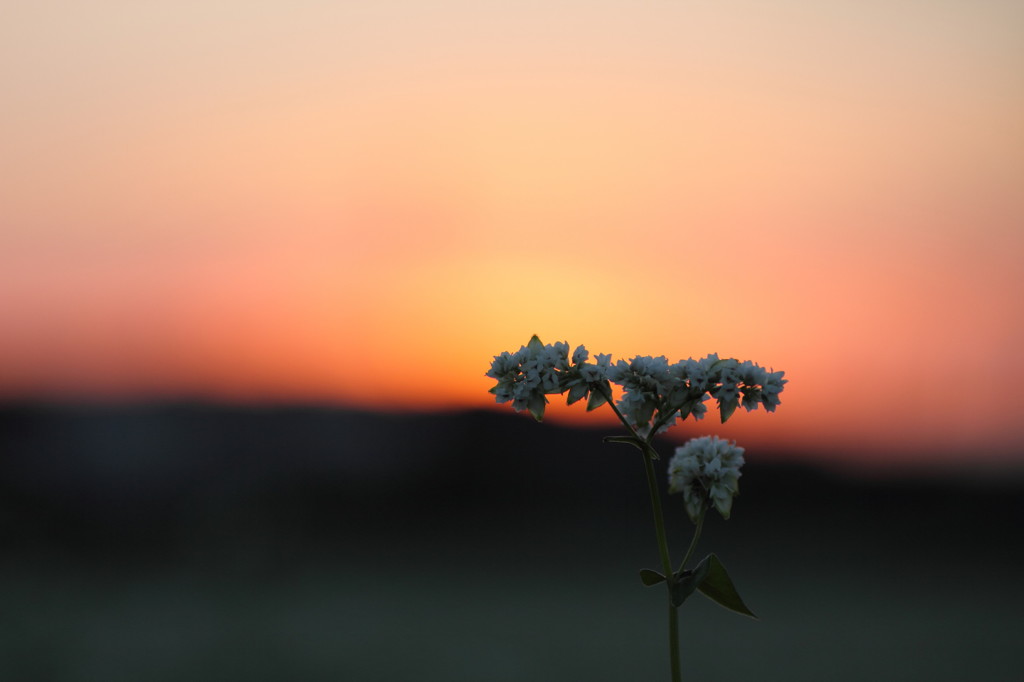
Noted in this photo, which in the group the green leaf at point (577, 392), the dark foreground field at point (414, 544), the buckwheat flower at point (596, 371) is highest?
the buckwheat flower at point (596, 371)

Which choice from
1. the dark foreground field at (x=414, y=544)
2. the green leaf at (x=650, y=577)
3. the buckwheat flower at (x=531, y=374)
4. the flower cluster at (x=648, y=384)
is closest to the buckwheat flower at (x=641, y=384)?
the flower cluster at (x=648, y=384)

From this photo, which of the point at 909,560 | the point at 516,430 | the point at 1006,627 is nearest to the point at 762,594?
the point at 909,560

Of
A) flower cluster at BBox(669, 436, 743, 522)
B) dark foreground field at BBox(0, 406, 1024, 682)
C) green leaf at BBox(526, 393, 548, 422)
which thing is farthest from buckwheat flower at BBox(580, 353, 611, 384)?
dark foreground field at BBox(0, 406, 1024, 682)

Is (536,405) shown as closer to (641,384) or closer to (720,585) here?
(641,384)

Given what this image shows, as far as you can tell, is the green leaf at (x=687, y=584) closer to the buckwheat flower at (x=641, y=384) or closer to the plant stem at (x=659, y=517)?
the plant stem at (x=659, y=517)

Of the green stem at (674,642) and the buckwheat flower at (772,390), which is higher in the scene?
the buckwheat flower at (772,390)

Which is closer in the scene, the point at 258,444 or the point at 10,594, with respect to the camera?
the point at 10,594

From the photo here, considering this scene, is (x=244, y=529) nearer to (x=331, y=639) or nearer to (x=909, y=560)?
(x=331, y=639)
